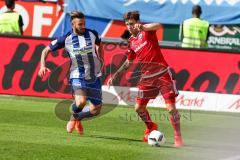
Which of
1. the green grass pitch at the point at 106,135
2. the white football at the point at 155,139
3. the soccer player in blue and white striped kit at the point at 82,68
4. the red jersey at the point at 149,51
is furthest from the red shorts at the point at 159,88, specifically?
the soccer player in blue and white striped kit at the point at 82,68

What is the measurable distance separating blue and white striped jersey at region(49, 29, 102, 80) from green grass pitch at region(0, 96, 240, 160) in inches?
41.7

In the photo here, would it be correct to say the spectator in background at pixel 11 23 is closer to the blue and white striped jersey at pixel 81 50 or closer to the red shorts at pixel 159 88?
the blue and white striped jersey at pixel 81 50

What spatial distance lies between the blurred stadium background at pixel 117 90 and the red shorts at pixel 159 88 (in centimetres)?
78

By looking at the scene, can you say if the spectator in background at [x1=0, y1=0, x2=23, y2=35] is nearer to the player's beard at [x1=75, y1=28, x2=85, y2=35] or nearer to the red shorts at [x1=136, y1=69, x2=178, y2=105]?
the player's beard at [x1=75, y1=28, x2=85, y2=35]

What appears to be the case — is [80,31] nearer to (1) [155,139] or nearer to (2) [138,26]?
(2) [138,26]

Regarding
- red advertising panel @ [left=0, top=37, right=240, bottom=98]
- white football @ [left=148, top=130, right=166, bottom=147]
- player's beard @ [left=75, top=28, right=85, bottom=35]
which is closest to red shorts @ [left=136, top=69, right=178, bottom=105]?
white football @ [left=148, top=130, right=166, bottom=147]

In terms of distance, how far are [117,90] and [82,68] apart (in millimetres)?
5223

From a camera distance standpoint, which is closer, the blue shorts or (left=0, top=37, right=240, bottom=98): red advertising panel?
the blue shorts

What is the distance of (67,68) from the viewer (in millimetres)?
19172

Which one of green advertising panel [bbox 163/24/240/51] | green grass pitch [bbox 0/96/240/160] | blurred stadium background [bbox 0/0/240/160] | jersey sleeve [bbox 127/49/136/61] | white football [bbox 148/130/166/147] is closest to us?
green grass pitch [bbox 0/96/240/160]

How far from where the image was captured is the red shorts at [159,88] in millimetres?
→ 13078

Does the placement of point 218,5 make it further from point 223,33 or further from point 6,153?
point 6,153

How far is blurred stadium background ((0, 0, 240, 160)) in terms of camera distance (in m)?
12.3

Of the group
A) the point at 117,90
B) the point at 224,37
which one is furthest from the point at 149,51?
the point at 224,37
